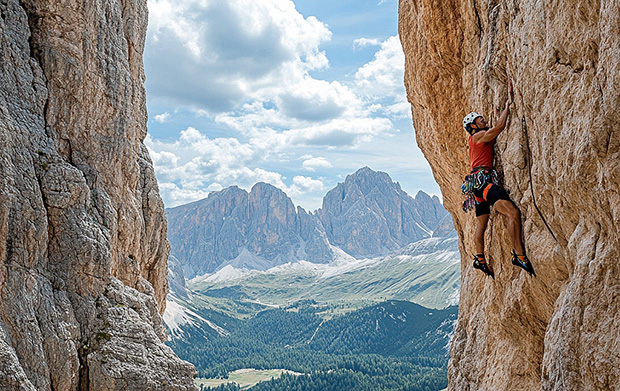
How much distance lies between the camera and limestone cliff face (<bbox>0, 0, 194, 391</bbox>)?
17.2 metres

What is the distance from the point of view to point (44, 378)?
16.8 m

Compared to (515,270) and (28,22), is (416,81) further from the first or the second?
(28,22)

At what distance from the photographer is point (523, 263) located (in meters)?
8.85

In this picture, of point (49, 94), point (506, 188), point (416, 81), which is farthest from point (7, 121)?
point (506, 188)

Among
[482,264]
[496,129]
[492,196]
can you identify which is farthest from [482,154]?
[482,264]

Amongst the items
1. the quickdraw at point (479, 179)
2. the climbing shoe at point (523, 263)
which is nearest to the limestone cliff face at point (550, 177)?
the climbing shoe at point (523, 263)

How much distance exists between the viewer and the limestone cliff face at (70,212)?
17156 millimetres

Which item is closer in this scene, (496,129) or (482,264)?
(496,129)

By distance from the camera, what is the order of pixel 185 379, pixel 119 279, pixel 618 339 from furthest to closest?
1. pixel 119 279
2. pixel 185 379
3. pixel 618 339

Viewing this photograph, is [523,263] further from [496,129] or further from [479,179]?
[496,129]

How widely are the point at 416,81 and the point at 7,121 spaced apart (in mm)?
15310

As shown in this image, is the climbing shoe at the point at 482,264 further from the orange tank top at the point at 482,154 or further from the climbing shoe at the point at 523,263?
the orange tank top at the point at 482,154

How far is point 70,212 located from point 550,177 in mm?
18630

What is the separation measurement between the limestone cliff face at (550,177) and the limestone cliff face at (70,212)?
14.2 meters
